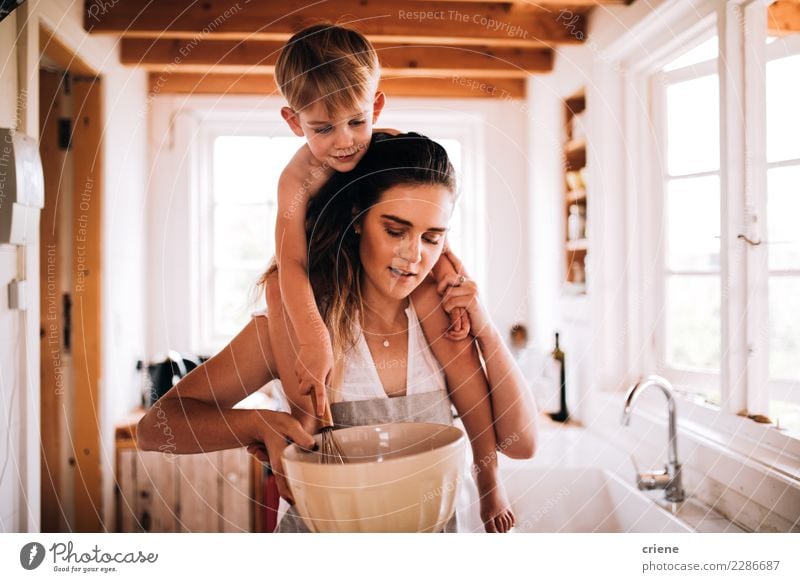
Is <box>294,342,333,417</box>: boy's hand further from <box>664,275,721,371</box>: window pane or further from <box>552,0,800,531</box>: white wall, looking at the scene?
<box>664,275,721,371</box>: window pane

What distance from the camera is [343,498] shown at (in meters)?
0.52

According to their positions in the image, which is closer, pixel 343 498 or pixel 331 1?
pixel 343 498

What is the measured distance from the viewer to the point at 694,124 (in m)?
0.84

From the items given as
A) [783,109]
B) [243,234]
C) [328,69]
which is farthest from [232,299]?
[783,109]

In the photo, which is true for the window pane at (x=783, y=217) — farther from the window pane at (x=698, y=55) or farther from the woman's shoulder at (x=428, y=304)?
the woman's shoulder at (x=428, y=304)

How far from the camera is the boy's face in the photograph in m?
0.58

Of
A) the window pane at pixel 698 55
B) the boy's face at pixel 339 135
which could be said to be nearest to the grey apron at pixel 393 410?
the boy's face at pixel 339 135

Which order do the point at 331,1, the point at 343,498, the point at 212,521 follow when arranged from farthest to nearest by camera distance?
the point at 212,521 < the point at 331,1 < the point at 343,498

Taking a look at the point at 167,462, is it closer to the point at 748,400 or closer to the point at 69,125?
the point at 69,125

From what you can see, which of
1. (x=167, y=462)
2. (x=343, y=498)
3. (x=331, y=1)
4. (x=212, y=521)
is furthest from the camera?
(x=212, y=521)

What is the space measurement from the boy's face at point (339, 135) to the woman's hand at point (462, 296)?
140mm

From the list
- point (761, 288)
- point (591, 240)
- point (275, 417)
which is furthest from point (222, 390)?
point (761, 288)

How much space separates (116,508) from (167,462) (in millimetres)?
259

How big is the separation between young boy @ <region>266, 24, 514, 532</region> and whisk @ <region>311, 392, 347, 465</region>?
1 cm
